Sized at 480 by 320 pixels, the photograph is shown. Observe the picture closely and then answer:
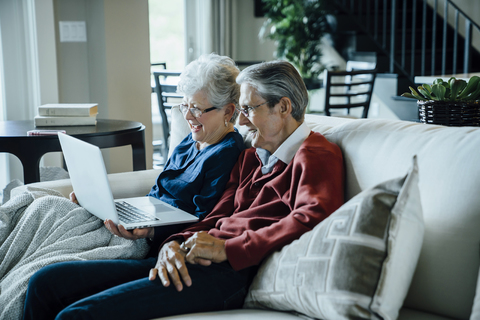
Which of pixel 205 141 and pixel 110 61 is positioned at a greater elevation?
pixel 110 61

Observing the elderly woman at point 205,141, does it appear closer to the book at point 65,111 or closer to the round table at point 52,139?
the round table at point 52,139

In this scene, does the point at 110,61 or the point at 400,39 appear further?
the point at 400,39

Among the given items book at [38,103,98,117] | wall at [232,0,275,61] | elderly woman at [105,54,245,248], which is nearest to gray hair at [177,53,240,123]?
elderly woman at [105,54,245,248]

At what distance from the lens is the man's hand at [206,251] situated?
4.34 feet

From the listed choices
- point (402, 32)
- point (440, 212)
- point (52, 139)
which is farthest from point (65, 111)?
point (402, 32)

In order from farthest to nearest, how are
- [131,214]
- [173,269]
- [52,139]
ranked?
[52,139] → [131,214] → [173,269]

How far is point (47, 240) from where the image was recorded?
4.96 ft

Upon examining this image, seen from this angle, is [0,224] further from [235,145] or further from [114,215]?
[235,145]

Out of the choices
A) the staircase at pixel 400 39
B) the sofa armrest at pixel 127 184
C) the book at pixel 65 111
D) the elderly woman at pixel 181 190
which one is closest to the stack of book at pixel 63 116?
the book at pixel 65 111

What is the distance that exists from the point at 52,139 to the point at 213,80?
0.87 metres

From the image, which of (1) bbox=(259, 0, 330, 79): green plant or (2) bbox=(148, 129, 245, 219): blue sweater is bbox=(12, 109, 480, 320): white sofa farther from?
(1) bbox=(259, 0, 330, 79): green plant

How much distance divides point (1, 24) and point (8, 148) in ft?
5.00

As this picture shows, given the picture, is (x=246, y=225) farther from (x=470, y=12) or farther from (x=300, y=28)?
(x=470, y=12)

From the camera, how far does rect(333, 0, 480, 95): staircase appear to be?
15.9 ft
